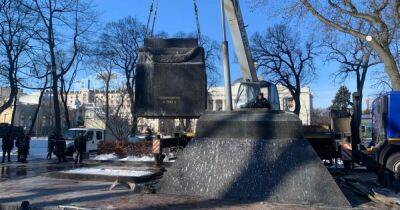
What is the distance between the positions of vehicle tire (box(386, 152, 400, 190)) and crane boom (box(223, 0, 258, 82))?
528 cm

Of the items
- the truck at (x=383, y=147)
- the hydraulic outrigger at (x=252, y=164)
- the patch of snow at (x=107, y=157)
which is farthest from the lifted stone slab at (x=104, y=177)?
the patch of snow at (x=107, y=157)

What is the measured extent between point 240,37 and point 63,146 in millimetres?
13420

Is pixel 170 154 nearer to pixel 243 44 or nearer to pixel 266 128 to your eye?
pixel 243 44

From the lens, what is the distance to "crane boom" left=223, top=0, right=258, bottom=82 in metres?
15.8

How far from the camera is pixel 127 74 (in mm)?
45031

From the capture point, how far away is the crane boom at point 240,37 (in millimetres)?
15812

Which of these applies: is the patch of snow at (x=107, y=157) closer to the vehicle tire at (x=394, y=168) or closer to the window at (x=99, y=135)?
the window at (x=99, y=135)

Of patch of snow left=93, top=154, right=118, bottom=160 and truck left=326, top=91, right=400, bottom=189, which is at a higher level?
truck left=326, top=91, right=400, bottom=189

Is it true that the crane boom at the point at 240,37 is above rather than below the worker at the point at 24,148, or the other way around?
above

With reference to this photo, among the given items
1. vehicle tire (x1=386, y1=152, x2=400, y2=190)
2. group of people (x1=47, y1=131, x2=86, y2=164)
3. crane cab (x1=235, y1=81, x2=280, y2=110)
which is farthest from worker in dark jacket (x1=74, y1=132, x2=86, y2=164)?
vehicle tire (x1=386, y1=152, x2=400, y2=190)

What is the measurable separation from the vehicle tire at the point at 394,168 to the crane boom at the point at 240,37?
528 centimetres

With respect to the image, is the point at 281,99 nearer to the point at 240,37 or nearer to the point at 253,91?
the point at 240,37

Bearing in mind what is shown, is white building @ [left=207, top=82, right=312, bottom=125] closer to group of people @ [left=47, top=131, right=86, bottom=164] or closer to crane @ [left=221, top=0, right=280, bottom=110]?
crane @ [left=221, top=0, right=280, bottom=110]

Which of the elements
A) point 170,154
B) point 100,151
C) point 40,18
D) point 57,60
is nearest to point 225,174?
point 170,154
